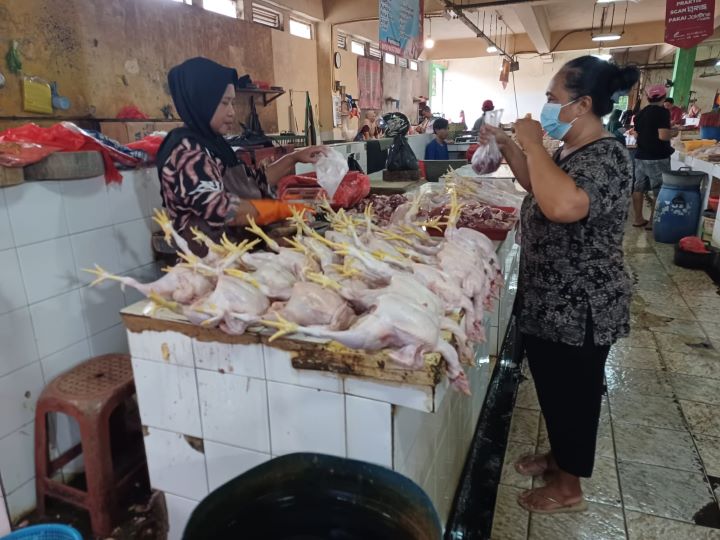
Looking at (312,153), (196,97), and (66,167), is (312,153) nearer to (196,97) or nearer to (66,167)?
(196,97)

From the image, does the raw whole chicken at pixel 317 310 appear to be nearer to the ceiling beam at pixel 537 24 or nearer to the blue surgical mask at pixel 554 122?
the blue surgical mask at pixel 554 122

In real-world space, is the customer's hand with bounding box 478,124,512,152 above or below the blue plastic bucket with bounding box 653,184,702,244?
above

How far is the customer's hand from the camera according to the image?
239 centimetres

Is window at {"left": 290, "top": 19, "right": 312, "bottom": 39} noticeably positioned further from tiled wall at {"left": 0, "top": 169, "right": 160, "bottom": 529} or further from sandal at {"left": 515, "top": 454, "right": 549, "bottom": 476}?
sandal at {"left": 515, "top": 454, "right": 549, "bottom": 476}

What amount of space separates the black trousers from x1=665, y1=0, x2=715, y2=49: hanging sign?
8299 millimetres

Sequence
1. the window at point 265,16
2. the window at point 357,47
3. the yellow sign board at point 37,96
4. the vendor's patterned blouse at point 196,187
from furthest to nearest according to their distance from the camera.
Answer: the window at point 357,47, the window at point 265,16, the yellow sign board at point 37,96, the vendor's patterned blouse at point 196,187

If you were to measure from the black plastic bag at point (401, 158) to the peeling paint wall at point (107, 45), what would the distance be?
305cm

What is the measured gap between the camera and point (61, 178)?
224cm

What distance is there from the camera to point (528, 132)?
1864mm

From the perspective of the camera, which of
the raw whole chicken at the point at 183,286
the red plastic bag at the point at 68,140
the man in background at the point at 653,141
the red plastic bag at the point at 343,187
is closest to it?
the raw whole chicken at the point at 183,286

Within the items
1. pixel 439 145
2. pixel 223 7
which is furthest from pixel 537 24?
pixel 223 7

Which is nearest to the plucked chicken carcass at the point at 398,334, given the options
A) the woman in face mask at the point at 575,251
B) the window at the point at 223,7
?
the woman in face mask at the point at 575,251

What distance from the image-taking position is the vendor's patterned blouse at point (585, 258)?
1770 millimetres

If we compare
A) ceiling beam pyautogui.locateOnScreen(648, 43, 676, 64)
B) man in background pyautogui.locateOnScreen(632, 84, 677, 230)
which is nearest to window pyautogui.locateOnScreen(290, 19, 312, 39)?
man in background pyautogui.locateOnScreen(632, 84, 677, 230)
